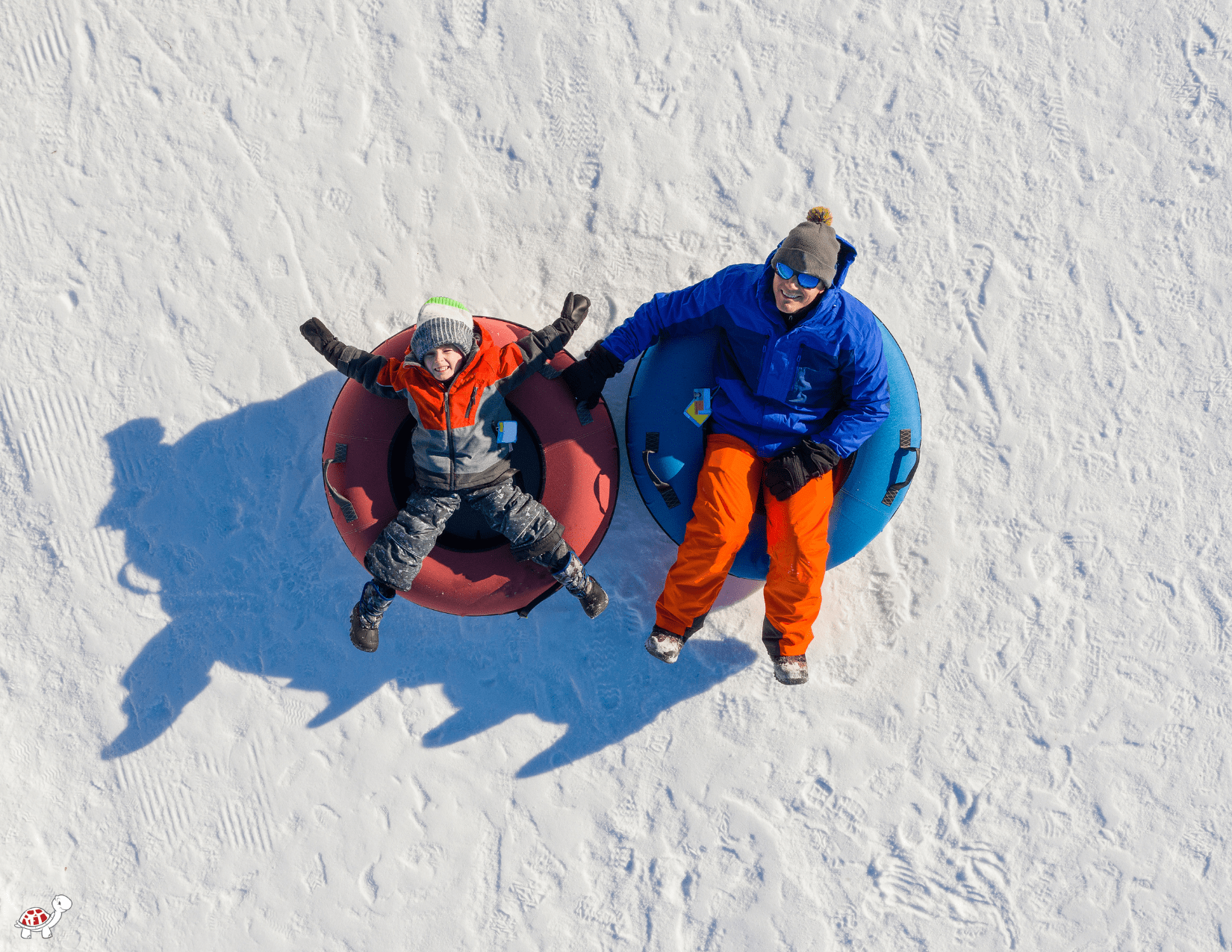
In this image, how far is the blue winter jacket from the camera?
5.59 ft

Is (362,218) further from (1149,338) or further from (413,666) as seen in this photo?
(1149,338)

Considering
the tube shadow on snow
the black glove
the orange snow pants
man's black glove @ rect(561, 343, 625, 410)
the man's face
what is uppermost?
the man's face

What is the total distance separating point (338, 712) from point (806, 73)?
2.25 metres

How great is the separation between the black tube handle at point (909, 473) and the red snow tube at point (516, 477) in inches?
26.4

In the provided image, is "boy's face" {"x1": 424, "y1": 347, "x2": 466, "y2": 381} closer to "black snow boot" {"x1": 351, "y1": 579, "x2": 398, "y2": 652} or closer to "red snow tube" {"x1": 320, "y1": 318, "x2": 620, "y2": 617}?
"red snow tube" {"x1": 320, "y1": 318, "x2": 620, "y2": 617}

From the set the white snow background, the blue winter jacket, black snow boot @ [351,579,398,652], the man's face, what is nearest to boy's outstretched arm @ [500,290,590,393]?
the blue winter jacket

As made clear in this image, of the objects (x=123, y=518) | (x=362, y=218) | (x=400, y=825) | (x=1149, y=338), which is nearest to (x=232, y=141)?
(x=362, y=218)

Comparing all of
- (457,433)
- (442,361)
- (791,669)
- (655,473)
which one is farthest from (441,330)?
(791,669)

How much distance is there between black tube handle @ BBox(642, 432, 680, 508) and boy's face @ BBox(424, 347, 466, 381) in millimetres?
498

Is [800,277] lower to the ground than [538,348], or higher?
higher

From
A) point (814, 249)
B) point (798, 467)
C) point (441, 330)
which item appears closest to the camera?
point (814, 249)

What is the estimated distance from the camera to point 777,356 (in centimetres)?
173

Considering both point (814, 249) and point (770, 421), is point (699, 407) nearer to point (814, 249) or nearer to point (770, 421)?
point (770, 421)

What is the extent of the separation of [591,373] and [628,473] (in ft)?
1.31
